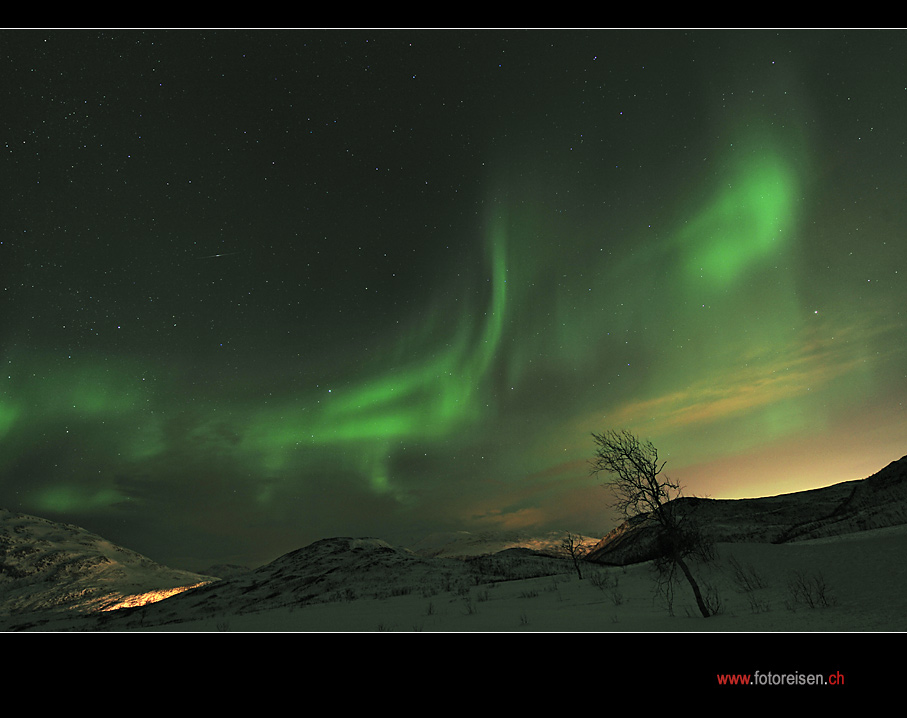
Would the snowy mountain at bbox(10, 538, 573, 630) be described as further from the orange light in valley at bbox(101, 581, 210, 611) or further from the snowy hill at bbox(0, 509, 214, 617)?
the snowy hill at bbox(0, 509, 214, 617)

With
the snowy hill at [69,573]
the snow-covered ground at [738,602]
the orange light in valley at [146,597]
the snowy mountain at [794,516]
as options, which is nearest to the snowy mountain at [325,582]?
the snowy mountain at [794,516]

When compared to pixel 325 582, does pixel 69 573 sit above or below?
above

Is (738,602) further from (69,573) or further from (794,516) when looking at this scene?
(69,573)

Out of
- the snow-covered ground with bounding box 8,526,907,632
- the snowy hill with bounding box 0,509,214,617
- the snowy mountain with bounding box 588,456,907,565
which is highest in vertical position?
the snowy hill with bounding box 0,509,214,617

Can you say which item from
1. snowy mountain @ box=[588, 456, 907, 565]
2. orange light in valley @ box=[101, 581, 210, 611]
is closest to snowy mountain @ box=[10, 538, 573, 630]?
snowy mountain @ box=[588, 456, 907, 565]

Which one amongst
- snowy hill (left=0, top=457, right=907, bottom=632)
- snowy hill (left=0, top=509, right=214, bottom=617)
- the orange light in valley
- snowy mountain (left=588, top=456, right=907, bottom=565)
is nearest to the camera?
snowy hill (left=0, top=457, right=907, bottom=632)

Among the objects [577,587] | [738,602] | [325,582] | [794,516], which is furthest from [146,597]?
[794,516]
